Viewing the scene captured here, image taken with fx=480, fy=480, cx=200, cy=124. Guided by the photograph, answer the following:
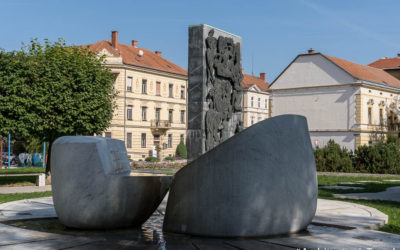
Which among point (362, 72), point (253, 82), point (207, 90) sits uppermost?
point (253, 82)

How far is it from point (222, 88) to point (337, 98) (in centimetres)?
3765

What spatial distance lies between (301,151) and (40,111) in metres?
14.1

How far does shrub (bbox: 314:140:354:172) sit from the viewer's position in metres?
29.2

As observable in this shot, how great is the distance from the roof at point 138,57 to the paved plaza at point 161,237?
4435 cm

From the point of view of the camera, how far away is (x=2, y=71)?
64.1 ft

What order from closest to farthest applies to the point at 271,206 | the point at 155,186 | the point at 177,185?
1. the point at 271,206
2. the point at 177,185
3. the point at 155,186

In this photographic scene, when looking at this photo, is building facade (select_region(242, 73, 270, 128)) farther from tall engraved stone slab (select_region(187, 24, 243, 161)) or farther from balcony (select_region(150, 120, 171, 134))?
tall engraved stone slab (select_region(187, 24, 243, 161))

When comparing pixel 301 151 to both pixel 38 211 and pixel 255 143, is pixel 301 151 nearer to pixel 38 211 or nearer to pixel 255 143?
pixel 255 143

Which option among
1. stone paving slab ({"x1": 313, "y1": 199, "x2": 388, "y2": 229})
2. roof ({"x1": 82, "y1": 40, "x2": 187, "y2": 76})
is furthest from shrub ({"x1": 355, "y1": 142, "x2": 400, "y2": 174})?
roof ({"x1": 82, "y1": 40, "x2": 187, "y2": 76})

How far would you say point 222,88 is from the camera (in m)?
10.2

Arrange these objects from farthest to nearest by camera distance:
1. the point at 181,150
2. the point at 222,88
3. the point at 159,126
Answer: the point at 181,150, the point at 159,126, the point at 222,88

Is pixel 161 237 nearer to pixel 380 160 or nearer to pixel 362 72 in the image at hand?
pixel 380 160

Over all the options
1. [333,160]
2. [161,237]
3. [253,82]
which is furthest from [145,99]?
[161,237]

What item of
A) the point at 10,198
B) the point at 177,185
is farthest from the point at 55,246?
the point at 10,198
